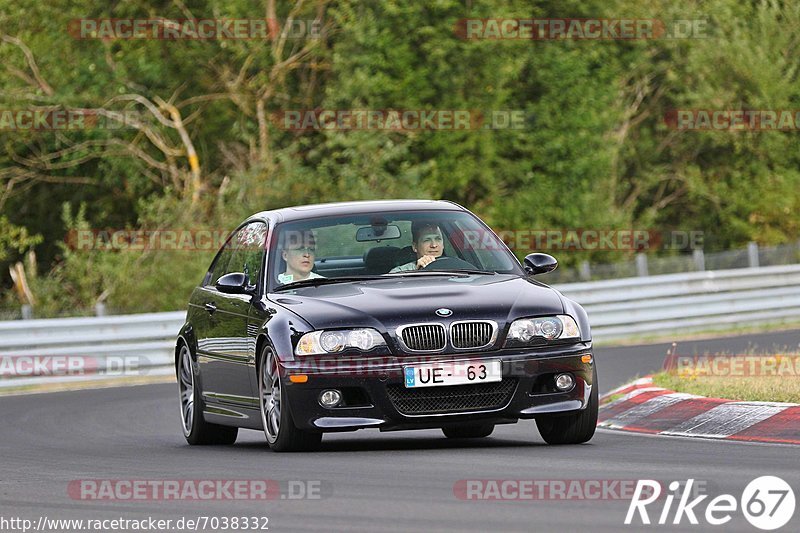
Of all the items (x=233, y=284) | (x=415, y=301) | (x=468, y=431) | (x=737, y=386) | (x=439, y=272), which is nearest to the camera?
(x=415, y=301)

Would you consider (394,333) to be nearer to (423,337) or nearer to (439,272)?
(423,337)

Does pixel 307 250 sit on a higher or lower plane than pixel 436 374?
higher

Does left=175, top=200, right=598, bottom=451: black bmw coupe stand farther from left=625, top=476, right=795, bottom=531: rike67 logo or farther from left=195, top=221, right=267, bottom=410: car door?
left=625, top=476, right=795, bottom=531: rike67 logo

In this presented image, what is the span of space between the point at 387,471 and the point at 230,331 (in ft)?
9.32

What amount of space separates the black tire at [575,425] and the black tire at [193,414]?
2.74m

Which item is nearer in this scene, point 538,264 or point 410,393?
point 410,393

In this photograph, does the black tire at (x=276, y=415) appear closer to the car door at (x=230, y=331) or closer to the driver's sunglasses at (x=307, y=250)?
the car door at (x=230, y=331)

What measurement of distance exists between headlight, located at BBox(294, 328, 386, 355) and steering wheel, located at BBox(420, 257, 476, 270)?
1.34 m

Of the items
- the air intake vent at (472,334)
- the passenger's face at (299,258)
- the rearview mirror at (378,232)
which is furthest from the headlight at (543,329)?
the passenger's face at (299,258)

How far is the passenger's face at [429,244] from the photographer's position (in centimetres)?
1143

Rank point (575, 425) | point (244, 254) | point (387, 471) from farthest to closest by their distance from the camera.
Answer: point (244, 254) → point (575, 425) → point (387, 471)

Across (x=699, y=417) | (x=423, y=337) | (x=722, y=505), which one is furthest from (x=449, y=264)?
(x=722, y=505)

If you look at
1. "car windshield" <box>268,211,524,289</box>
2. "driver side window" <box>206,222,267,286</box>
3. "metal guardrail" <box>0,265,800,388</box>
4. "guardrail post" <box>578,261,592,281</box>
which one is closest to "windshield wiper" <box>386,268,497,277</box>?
"car windshield" <box>268,211,524,289</box>

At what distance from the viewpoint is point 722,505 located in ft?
23.9
